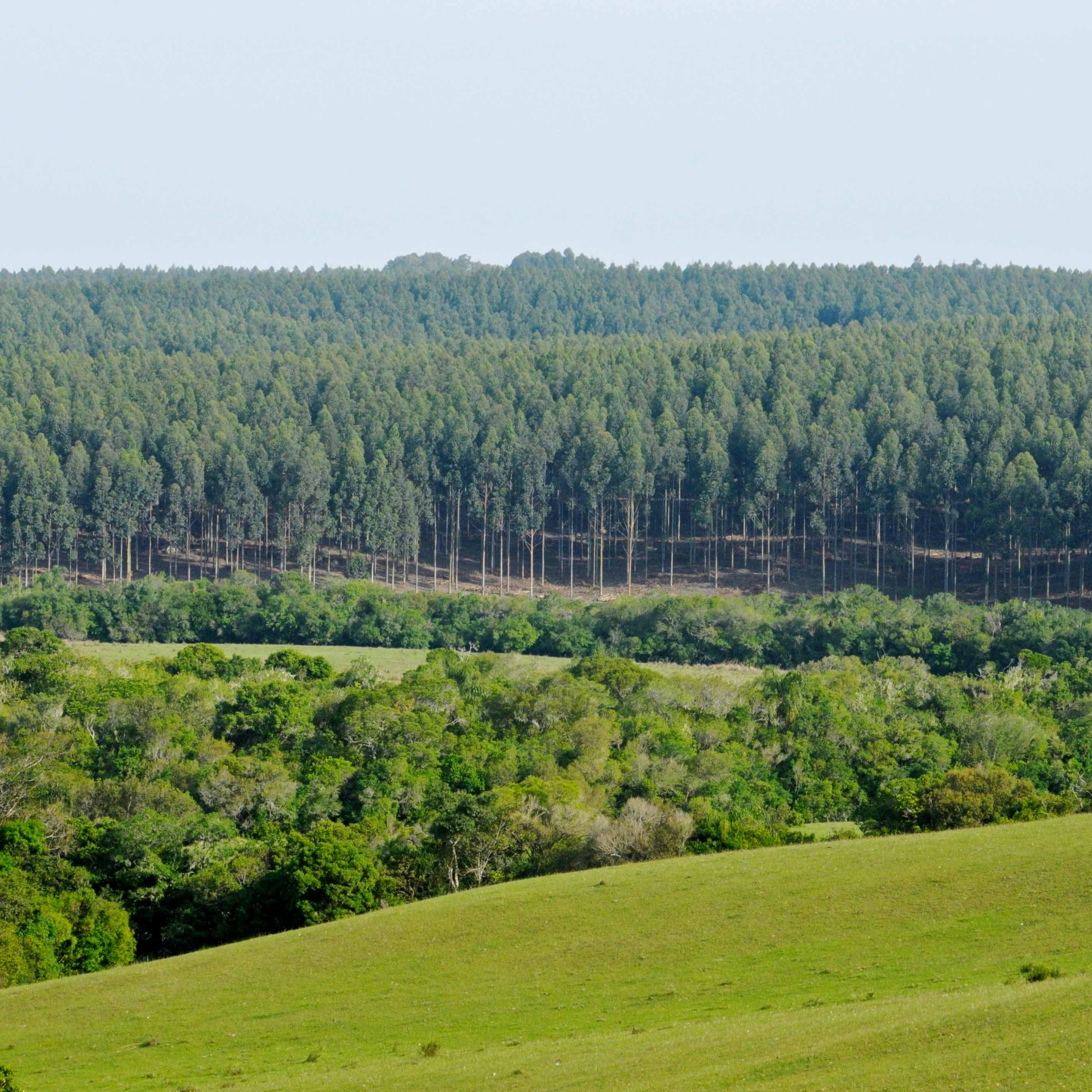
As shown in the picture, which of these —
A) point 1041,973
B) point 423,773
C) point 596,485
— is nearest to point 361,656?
point 423,773

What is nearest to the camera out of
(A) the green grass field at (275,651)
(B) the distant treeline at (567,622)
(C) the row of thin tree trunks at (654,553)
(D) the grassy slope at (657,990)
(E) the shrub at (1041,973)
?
(D) the grassy slope at (657,990)

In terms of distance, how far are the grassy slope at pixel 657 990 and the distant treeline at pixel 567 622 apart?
6949 cm

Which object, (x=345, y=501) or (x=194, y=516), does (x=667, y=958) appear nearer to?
(x=345, y=501)

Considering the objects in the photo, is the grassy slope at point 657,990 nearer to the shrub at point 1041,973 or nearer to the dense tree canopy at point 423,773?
the shrub at point 1041,973

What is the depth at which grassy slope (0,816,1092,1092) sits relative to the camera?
31.9m

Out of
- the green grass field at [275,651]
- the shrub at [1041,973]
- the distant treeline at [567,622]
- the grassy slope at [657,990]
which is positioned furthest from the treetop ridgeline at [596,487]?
the shrub at [1041,973]

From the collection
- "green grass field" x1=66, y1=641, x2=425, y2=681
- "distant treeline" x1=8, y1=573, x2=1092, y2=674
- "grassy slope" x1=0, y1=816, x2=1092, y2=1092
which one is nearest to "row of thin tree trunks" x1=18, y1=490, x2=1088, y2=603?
"distant treeline" x1=8, y1=573, x2=1092, y2=674

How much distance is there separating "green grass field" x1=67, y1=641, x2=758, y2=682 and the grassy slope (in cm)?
5519

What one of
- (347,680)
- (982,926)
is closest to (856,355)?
(347,680)

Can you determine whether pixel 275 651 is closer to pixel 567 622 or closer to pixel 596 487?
pixel 567 622

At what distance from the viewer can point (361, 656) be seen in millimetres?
115438

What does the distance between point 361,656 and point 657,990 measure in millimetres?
75131

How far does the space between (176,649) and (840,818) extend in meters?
66.0

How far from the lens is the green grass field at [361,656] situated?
114 m
